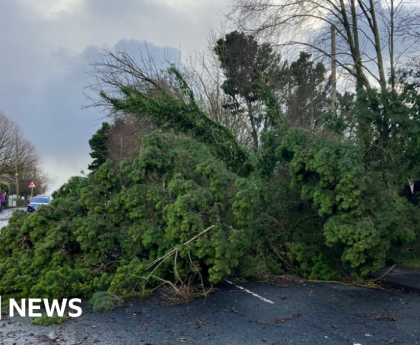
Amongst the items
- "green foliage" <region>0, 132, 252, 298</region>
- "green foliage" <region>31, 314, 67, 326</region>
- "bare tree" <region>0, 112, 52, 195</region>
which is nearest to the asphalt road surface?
"green foliage" <region>31, 314, 67, 326</region>

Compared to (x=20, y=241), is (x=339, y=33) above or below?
above

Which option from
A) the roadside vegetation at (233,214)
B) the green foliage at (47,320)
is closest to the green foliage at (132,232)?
the roadside vegetation at (233,214)

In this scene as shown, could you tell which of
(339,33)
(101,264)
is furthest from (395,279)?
(339,33)

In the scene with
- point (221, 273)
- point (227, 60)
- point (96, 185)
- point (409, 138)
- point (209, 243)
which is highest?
point (227, 60)

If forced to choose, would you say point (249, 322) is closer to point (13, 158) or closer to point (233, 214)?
point (233, 214)

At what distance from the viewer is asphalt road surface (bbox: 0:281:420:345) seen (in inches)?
246

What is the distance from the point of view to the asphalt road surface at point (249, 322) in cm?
624

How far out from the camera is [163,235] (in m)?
9.07

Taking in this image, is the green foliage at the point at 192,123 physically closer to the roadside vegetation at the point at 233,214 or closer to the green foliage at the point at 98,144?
the roadside vegetation at the point at 233,214

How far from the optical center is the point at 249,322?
699cm

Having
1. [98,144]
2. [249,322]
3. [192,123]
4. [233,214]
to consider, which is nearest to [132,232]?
[233,214]

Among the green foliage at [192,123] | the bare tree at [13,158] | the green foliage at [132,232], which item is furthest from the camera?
the bare tree at [13,158]

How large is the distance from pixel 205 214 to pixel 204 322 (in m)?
2.43

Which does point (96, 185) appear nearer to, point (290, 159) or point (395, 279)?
point (290, 159)
